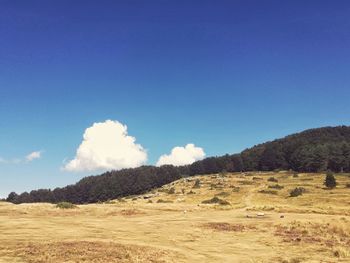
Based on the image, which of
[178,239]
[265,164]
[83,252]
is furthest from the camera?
[265,164]

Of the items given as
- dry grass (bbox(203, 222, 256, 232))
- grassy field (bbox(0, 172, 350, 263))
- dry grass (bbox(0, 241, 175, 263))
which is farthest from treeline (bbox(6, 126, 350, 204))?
dry grass (bbox(0, 241, 175, 263))

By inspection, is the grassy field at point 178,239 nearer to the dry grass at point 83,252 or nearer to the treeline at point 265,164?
the dry grass at point 83,252

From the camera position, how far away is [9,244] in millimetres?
26719

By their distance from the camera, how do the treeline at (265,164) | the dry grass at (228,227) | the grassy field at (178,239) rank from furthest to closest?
the treeline at (265,164), the dry grass at (228,227), the grassy field at (178,239)

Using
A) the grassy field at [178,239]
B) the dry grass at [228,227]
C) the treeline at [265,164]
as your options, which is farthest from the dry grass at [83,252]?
the treeline at [265,164]

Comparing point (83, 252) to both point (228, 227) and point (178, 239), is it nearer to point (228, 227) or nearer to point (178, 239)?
point (178, 239)

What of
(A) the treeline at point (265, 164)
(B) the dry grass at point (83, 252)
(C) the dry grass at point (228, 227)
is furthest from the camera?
(A) the treeline at point (265, 164)

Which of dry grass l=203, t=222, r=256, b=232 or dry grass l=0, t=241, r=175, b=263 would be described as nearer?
dry grass l=0, t=241, r=175, b=263

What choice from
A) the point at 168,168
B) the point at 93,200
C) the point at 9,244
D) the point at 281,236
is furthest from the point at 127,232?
the point at 168,168

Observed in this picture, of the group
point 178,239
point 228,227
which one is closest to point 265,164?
point 228,227

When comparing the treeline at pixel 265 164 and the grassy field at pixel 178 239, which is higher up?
the treeline at pixel 265 164

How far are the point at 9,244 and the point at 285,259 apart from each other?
17.5m

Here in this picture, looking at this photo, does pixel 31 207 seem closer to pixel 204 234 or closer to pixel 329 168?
pixel 204 234

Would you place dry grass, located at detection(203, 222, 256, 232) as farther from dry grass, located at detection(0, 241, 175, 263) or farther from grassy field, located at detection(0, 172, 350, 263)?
dry grass, located at detection(0, 241, 175, 263)
